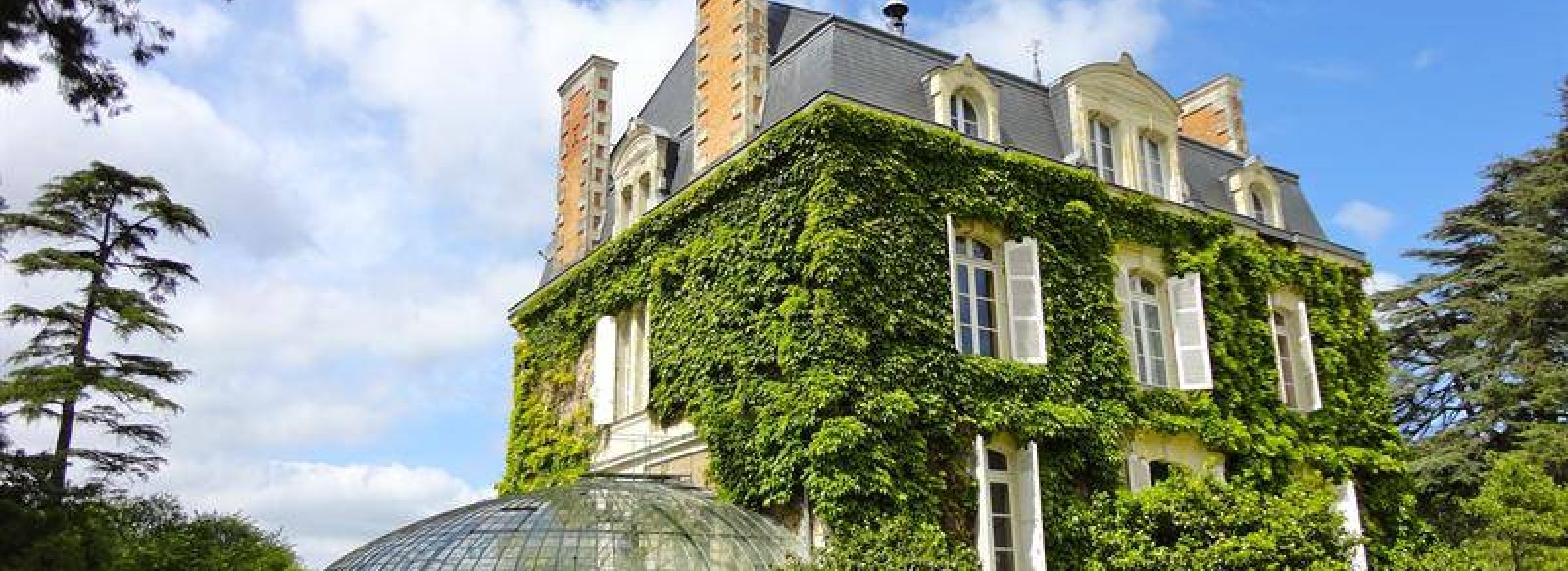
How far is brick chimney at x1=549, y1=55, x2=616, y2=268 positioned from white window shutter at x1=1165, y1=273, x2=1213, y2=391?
838 centimetres

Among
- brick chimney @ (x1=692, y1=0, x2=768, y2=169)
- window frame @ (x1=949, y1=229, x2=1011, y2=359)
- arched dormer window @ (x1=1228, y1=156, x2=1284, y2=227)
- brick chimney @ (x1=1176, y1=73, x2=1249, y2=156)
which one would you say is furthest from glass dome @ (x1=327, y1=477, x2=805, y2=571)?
brick chimney @ (x1=1176, y1=73, x2=1249, y2=156)

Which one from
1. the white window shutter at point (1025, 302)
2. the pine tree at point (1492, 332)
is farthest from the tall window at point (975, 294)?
the pine tree at point (1492, 332)

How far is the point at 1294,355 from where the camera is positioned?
17.6m

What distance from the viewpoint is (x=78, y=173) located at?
2000 cm

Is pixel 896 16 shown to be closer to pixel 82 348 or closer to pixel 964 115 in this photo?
pixel 964 115

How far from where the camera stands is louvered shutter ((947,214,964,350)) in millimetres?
13758

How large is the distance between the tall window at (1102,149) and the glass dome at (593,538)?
7137mm

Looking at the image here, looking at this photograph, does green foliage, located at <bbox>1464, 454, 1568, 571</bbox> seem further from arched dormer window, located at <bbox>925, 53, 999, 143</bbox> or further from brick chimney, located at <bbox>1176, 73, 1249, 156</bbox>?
arched dormer window, located at <bbox>925, 53, 999, 143</bbox>

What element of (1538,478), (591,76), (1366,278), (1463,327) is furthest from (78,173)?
(1463,327)

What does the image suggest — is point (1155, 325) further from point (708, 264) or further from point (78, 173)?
point (78, 173)

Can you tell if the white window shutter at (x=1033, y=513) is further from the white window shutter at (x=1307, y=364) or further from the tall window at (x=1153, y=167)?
the white window shutter at (x=1307, y=364)

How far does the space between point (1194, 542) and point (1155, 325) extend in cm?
382

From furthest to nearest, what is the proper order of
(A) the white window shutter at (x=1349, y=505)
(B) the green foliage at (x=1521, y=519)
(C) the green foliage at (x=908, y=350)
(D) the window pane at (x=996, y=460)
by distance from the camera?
(A) the white window shutter at (x=1349, y=505), (B) the green foliage at (x=1521, y=519), (D) the window pane at (x=996, y=460), (C) the green foliage at (x=908, y=350)

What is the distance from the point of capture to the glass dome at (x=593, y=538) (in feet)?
38.3
